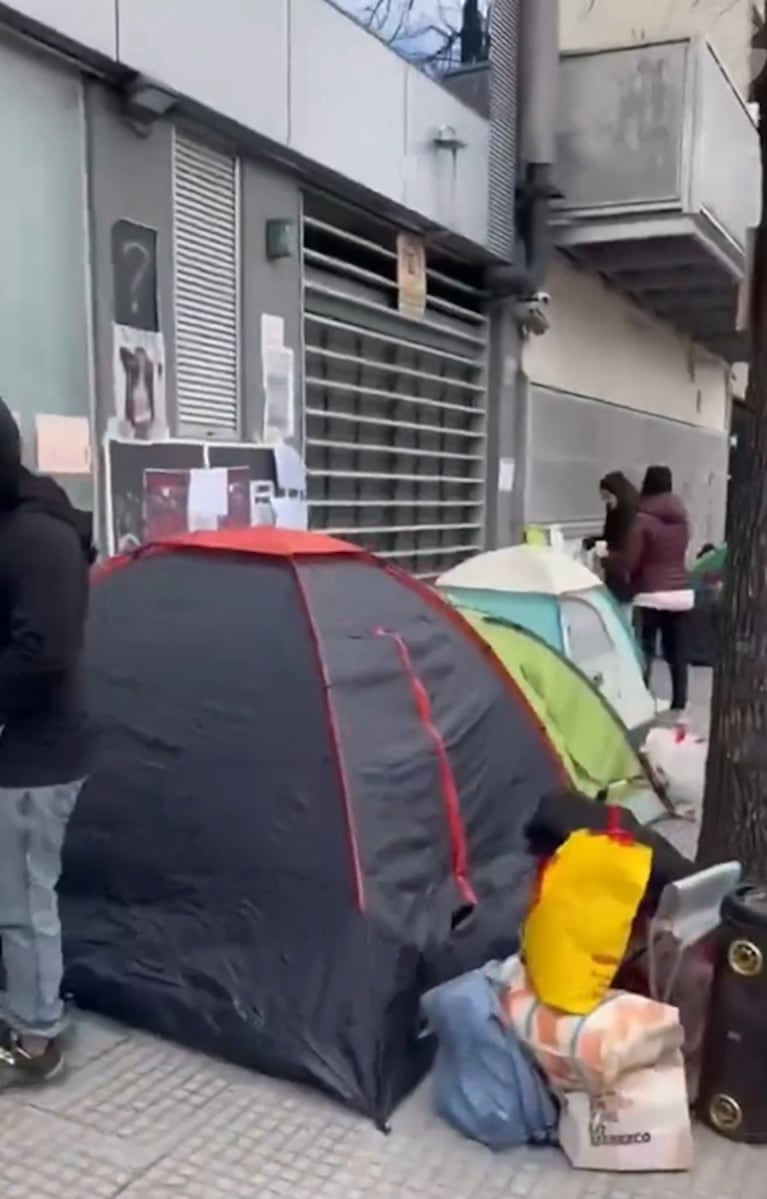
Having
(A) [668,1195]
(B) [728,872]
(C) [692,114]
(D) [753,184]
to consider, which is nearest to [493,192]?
(C) [692,114]

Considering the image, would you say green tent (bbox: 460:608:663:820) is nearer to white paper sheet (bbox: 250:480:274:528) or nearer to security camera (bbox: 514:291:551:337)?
white paper sheet (bbox: 250:480:274:528)

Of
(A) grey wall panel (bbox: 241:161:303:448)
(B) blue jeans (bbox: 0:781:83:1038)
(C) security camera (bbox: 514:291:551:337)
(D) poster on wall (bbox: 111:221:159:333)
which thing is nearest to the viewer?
(B) blue jeans (bbox: 0:781:83:1038)

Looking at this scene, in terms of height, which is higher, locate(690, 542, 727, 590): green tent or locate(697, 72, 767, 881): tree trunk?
locate(697, 72, 767, 881): tree trunk

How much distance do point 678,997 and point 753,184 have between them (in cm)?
922

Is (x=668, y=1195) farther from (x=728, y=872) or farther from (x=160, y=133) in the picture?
(x=160, y=133)

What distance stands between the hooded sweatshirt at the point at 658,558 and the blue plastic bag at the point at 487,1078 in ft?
15.4

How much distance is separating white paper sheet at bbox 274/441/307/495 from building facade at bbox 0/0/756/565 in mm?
36

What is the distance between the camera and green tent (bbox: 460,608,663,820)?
194 inches

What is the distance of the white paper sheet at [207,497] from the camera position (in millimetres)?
5605

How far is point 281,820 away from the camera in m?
3.29

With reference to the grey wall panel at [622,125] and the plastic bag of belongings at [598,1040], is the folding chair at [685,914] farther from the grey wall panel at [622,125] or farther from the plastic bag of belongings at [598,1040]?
the grey wall panel at [622,125]

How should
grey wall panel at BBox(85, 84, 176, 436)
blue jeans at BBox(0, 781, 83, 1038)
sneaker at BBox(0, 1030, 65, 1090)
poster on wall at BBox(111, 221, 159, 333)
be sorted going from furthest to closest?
poster on wall at BBox(111, 221, 159, 333)
grey wall panel at BBox(85, 84, 176, 436)
sneaker at BBox(0, 1030, 65, 1090)
blue jeans at BBox(0, 781, 83, 1038)

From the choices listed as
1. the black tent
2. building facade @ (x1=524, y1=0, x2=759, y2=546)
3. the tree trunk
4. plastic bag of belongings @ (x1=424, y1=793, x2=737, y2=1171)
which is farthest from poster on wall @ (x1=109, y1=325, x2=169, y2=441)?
building facade @ (x1=524, y1=0, x2=759, y2=546)

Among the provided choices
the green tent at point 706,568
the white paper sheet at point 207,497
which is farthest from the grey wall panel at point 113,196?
the green tent at point 706,568
